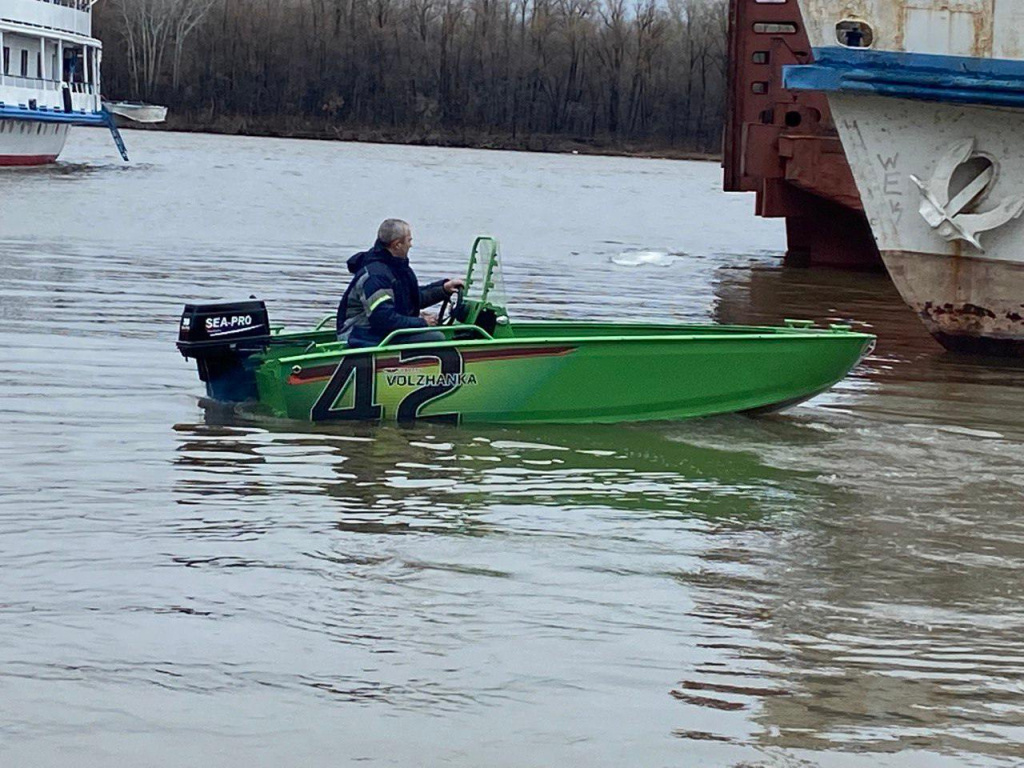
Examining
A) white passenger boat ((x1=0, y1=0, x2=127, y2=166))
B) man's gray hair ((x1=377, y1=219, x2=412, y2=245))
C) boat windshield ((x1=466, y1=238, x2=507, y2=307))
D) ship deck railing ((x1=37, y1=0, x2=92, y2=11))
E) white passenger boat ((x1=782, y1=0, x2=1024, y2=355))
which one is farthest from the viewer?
ship deck railing ((x1=37, y1=0, x2=92, y2=11))

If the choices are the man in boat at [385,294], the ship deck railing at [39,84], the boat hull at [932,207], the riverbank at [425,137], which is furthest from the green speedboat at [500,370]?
the riverbank at [425,137]

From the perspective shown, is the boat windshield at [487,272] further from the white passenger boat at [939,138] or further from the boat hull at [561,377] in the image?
the white passenger boat at [939,138]

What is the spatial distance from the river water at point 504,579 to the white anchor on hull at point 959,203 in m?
1.11

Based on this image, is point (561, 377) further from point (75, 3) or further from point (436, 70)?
point (436, 70)

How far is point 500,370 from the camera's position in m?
9.85

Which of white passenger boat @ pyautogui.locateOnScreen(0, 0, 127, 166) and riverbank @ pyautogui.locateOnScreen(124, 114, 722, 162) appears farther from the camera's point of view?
riverbank @ pyautogui.locateOnScreen(124, 114, 722, 162)

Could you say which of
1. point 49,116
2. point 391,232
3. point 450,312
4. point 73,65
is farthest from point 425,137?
point 391,232

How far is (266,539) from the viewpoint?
24.0ft

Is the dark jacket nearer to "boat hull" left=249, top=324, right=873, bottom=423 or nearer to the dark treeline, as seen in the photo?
"boat hull" left=249, top=324, right=873, bottom=423

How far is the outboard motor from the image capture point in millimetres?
9945

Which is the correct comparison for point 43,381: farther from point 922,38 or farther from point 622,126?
point 622,126

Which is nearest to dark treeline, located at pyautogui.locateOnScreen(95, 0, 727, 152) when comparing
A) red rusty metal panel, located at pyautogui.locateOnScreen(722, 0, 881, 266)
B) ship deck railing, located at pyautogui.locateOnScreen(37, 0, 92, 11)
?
ship deck railing, located at pyautogui.locateOnScreen(37, 0, 92, 11)

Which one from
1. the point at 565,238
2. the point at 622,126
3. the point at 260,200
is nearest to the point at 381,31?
the point at 622,126

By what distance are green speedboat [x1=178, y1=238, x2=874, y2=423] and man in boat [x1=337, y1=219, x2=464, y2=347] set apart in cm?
11
